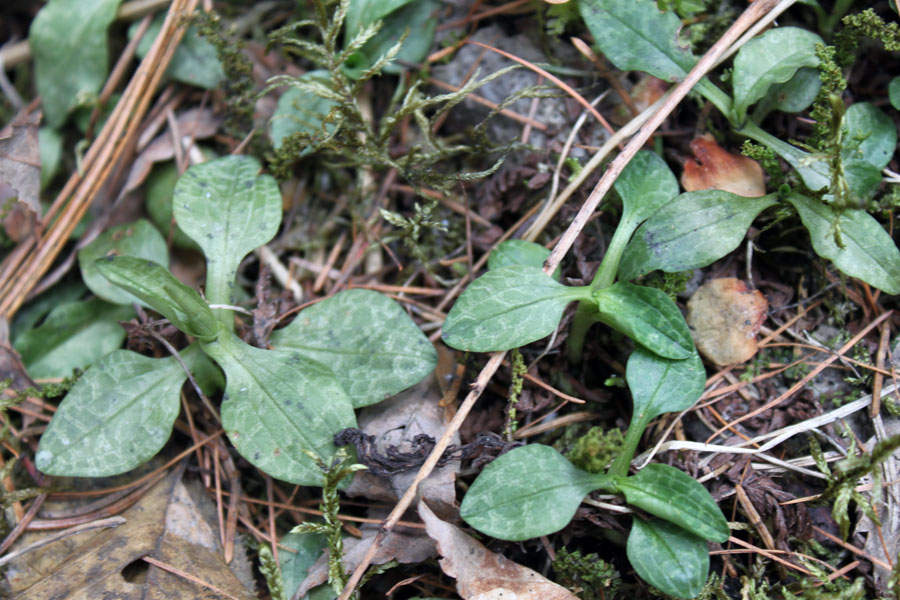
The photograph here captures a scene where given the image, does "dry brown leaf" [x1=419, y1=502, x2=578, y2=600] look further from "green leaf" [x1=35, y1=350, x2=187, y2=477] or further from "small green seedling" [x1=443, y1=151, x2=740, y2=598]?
"green leaf" [x1=35, y1=350, x2=187, y2=477]

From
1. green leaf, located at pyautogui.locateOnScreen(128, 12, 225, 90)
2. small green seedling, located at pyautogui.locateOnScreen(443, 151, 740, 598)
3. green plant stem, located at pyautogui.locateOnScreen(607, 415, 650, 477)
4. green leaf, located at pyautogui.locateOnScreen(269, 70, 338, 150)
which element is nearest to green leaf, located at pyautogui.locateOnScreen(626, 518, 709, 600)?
small green seedling, located at pyautogui.locateOnScreen(443, 151, 740, 598)

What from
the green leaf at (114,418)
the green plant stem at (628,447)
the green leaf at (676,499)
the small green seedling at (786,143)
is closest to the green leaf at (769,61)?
the small green seedling at (786,143)

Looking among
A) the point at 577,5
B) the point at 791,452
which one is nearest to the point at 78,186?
the point at 577,5

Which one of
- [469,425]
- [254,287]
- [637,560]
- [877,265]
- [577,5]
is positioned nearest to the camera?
[637,560]

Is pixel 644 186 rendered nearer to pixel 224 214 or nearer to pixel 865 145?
pixel 865 145

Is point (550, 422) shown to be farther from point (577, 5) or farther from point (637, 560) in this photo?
point (577, 5)

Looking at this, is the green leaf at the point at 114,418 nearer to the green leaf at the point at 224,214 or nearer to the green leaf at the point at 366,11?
the green leaf at the point at 224,214
